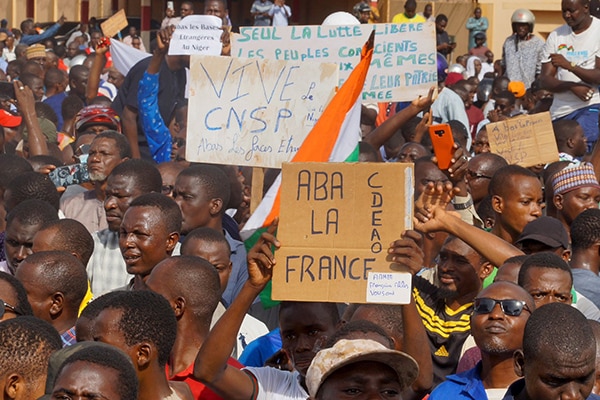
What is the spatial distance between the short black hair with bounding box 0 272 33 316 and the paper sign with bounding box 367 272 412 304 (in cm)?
169

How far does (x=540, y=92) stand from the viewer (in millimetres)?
14141

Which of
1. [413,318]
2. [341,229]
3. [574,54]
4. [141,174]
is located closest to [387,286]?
[413,318]

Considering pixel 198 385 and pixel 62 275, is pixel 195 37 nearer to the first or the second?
pixel 62 275

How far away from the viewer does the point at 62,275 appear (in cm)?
640

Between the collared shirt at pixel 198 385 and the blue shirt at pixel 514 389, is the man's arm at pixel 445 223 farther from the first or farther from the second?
the collared shirt at pixel 198 385

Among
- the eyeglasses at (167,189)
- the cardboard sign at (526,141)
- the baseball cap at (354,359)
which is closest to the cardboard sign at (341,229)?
the baseball cap at (354,359)

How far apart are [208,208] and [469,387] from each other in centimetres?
314

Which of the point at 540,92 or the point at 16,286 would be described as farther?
the point at 540,92

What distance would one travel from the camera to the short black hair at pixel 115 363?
14.1 feet

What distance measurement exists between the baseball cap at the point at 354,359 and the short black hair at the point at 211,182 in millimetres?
3750

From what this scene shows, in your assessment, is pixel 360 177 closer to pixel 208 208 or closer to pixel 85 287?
pixel 85 287

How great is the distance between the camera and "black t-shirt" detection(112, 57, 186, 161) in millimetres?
10977

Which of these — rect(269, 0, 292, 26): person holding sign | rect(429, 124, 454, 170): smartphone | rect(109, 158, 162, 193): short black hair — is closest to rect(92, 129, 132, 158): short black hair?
rect(109, 158, 162, 193): short black hair

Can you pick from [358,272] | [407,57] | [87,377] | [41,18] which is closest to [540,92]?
[407,57]
